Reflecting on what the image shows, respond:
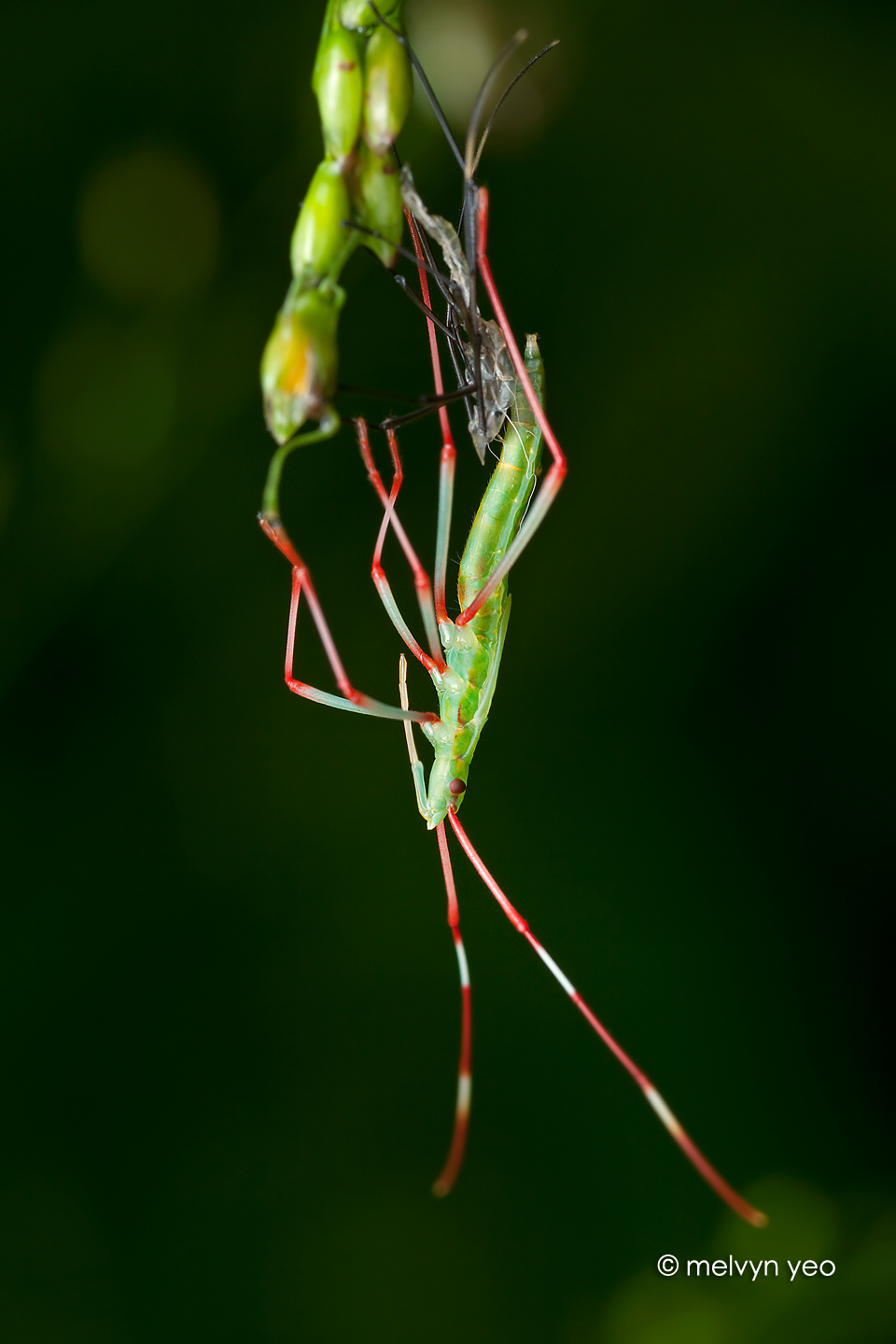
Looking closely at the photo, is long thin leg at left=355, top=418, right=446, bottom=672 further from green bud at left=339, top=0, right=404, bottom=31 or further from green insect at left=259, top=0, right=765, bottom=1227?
green bud at left=339, top=0, right=404, bottom=31

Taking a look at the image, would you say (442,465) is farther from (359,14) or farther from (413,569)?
(359,14)

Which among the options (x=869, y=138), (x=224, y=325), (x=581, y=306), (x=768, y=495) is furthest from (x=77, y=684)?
(x=869, y=138)

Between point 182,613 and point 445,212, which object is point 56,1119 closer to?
point 182,613

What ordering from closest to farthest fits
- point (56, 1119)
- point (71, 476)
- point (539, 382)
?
1. point (539, 382)
2. point (71, 476)
3. point (56, 1119)

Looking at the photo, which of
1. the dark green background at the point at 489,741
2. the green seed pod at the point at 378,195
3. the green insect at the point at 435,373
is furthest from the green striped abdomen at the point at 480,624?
the green seed pod at the point at 378,195

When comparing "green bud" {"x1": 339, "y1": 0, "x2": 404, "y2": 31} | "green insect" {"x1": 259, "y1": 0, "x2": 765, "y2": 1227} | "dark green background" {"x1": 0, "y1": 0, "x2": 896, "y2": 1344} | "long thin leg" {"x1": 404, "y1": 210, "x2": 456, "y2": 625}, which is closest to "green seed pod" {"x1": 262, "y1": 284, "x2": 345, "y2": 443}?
"green insect" {"x1": 259, "y1": 0, "x2": 765, "y2": 1227}

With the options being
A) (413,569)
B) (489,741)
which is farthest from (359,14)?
(489,741)
